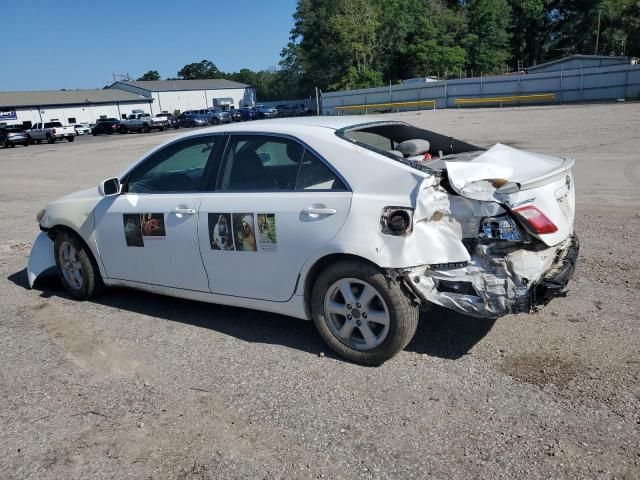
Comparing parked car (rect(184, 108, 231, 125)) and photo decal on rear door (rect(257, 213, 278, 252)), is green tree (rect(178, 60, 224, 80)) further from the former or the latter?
photo decal on rear door (rect(257, 213, 278, 252))

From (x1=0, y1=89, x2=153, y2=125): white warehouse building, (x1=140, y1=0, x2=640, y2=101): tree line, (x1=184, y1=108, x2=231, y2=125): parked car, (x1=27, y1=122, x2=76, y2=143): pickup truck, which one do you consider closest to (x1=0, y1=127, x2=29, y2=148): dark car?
(x1=27, y1=122, x2=76, y2=143): pickup truck

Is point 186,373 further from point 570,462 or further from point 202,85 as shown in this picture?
point 202,85

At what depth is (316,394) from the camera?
3.56 m

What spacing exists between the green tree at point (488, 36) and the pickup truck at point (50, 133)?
4597 centimetres

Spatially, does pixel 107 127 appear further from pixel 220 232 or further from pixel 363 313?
pixel 363 313

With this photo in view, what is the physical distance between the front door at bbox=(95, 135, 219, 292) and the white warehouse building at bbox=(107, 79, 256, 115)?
75315 millimetres

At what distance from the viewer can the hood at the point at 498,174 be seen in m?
3.51

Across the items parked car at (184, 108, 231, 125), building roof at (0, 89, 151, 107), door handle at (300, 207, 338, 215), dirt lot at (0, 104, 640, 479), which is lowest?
dirt lot at (0, 104, 640, 479)

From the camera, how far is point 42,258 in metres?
5.77

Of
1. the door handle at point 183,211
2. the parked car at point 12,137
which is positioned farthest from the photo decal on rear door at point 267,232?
the parked car at point 12,137

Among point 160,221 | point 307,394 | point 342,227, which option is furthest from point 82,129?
point 307,394

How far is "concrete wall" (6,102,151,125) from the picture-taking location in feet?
214

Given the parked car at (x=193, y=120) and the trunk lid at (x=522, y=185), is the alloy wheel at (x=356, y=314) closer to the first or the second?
the trunk lid at (x=522, y=185)

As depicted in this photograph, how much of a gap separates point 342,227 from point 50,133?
45.1m
